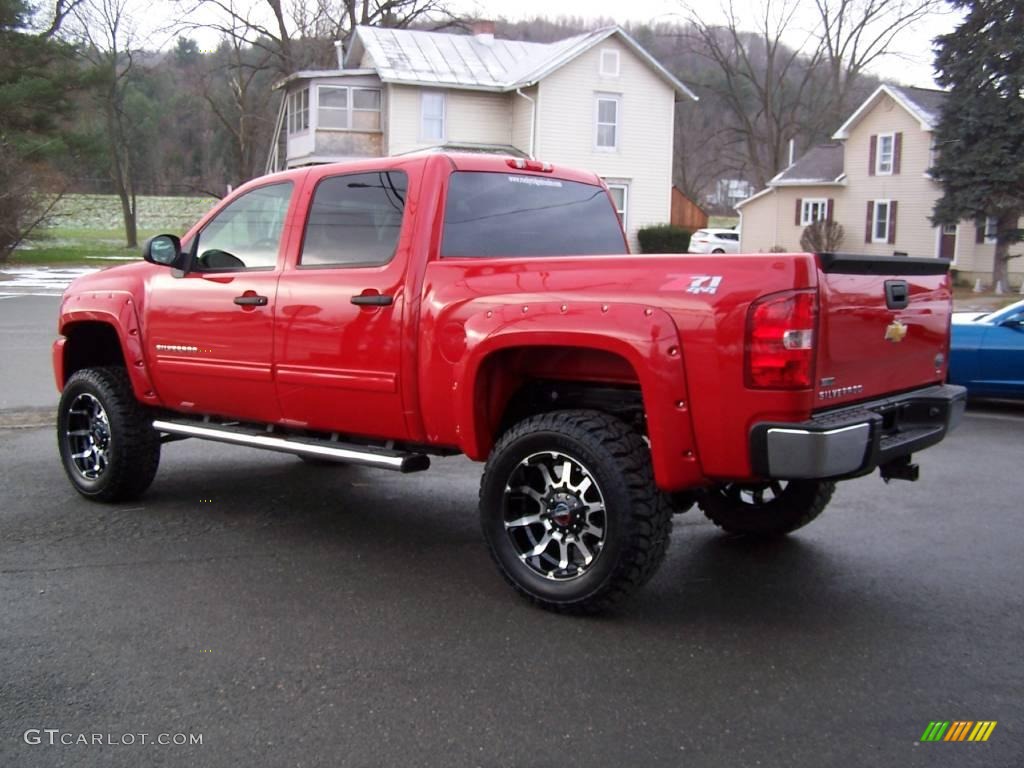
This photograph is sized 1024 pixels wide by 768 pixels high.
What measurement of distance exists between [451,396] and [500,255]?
0.86 meters

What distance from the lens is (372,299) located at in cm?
497

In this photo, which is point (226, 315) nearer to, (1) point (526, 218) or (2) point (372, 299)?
(2) point (372, 299)

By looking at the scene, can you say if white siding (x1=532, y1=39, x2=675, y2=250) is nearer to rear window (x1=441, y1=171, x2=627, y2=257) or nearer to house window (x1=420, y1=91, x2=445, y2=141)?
house window (x1=420, y1=91, x2=445, y2=141)

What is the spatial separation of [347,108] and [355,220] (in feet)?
116

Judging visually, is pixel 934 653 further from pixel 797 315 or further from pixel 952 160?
pixel 952 160

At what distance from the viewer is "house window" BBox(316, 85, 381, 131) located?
3897 cm

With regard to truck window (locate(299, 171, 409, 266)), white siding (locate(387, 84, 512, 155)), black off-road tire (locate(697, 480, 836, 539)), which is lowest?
black off-road tire (locate(697, 480, 836, 539))

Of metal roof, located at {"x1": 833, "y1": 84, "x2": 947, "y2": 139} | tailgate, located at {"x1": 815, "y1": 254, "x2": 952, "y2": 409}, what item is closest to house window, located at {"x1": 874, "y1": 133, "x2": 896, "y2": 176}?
metal roof, located at {"x1": 833, "y1": 84, "x2": 947, "y2": 139}

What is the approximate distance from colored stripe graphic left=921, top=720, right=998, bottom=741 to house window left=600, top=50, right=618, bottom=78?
1491 inches

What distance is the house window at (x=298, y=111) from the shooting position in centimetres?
3981

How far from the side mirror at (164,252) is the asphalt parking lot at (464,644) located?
4.85 feet

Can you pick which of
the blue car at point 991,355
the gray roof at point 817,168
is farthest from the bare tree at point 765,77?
the blue car at point 991,355

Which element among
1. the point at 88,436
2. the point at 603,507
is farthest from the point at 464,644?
the point at 88,436

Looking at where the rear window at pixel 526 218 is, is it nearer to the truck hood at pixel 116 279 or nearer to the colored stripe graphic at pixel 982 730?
the truck hood at pixel 116 279
